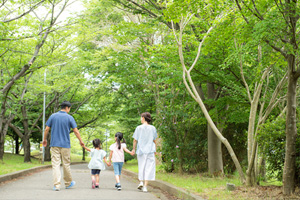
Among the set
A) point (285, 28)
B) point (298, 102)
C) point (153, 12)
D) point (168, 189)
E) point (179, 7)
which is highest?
point (153, 12)

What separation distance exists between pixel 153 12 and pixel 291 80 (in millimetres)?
7200

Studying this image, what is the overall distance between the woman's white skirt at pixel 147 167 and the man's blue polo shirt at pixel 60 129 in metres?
1.74

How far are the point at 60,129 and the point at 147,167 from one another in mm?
2159

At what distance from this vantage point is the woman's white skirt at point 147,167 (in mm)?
7883

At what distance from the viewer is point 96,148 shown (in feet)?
28.7

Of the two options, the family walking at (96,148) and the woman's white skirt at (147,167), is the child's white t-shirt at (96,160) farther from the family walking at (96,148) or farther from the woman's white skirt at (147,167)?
the woman's white skirt at (147,167)

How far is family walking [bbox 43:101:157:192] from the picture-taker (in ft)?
24.5

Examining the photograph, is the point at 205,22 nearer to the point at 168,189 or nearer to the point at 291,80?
the point at 291,80

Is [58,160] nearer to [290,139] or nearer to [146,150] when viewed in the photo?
[146,150]

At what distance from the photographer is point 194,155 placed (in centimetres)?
1342

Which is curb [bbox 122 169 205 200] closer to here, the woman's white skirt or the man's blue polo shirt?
the woman's white skirt

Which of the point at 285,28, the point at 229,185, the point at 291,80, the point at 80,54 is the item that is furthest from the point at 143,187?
the point at 80,54

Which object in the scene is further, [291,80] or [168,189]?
[168,189]

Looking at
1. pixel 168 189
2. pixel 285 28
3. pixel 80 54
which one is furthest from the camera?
pixel 80 54
